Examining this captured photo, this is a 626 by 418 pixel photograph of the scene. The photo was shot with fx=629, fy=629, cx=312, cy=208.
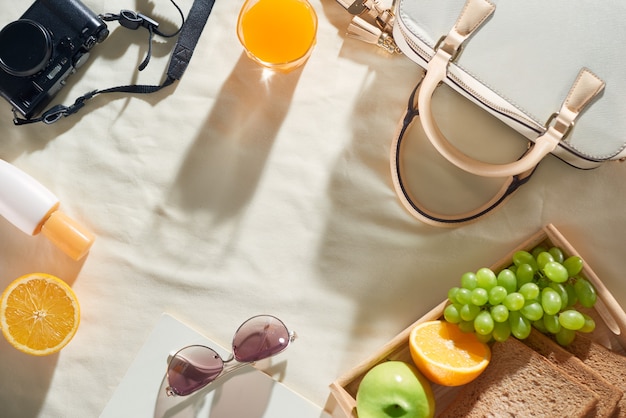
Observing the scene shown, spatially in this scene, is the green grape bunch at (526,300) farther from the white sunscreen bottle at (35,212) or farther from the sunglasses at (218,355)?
the white sunscreen bottle at (35,212)

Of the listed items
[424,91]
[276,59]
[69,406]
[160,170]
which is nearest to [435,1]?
[424,91]

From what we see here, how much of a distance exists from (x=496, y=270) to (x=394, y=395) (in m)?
0.25

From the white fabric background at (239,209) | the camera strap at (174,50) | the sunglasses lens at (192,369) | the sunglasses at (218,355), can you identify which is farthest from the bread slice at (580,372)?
the camera strap at (174,50)

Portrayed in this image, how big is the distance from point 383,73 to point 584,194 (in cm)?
38

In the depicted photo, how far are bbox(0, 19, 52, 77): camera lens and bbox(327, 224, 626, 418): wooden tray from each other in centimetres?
68

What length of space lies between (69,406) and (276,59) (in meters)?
0.66

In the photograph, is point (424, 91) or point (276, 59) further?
point (276, 59)

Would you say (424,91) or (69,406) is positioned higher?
(424,91)

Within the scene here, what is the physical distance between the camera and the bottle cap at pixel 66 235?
3.26ft

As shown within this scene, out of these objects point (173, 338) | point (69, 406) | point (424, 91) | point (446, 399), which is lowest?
point (69, 406)

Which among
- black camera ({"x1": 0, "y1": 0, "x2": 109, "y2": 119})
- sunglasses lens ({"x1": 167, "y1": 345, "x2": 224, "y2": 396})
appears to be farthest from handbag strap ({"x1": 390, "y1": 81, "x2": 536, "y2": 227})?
black camera ({"x1": 0, "y1": 0, "x2": 109, "y2": 119})

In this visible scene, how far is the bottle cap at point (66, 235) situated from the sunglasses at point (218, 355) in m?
0.23

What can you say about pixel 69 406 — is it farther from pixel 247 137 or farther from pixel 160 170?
pixel 247 137

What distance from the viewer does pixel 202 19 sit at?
3.40 ft
